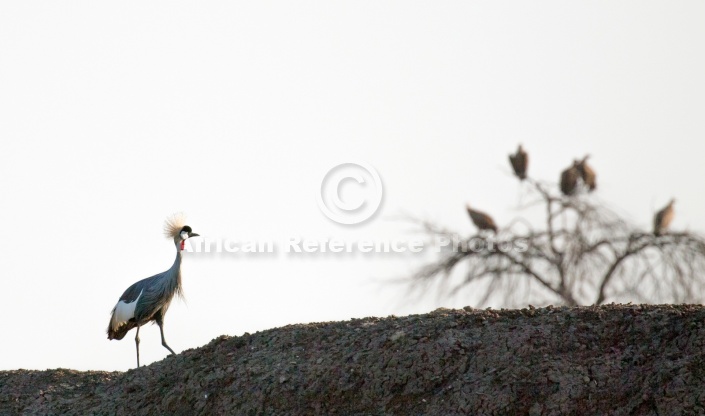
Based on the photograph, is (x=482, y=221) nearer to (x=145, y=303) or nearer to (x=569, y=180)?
(x=569, y=180)

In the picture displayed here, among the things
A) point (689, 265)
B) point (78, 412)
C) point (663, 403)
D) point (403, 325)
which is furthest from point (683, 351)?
point (689, 265)

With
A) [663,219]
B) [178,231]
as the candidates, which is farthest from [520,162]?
[178,231]

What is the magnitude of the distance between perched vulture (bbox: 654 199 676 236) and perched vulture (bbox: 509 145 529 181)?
2704 mm

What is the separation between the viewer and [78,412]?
1230 cm

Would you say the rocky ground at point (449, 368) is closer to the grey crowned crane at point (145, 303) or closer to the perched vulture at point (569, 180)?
the grey crowned crane at point (145, 303)

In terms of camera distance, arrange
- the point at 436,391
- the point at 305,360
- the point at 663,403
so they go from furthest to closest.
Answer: the point at 305,360 → the point at 436,391 → the point at 663,403

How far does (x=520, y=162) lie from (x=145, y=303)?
11061 millimetres

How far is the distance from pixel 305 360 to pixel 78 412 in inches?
104

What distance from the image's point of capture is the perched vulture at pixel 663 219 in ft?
76.4

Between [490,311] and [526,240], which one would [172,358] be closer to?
[490,311]

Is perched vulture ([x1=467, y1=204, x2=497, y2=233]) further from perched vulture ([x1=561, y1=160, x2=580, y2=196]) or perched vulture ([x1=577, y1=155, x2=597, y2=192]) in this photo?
perched vulture ([x1=577, y1=155, x2=597, y2=192])

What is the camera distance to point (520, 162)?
925 inches

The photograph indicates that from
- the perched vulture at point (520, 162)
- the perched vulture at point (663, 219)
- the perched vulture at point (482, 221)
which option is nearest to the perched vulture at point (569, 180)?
the perched vulture at point (520, 162)

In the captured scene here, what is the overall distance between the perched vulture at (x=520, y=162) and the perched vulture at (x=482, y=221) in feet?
3.44
